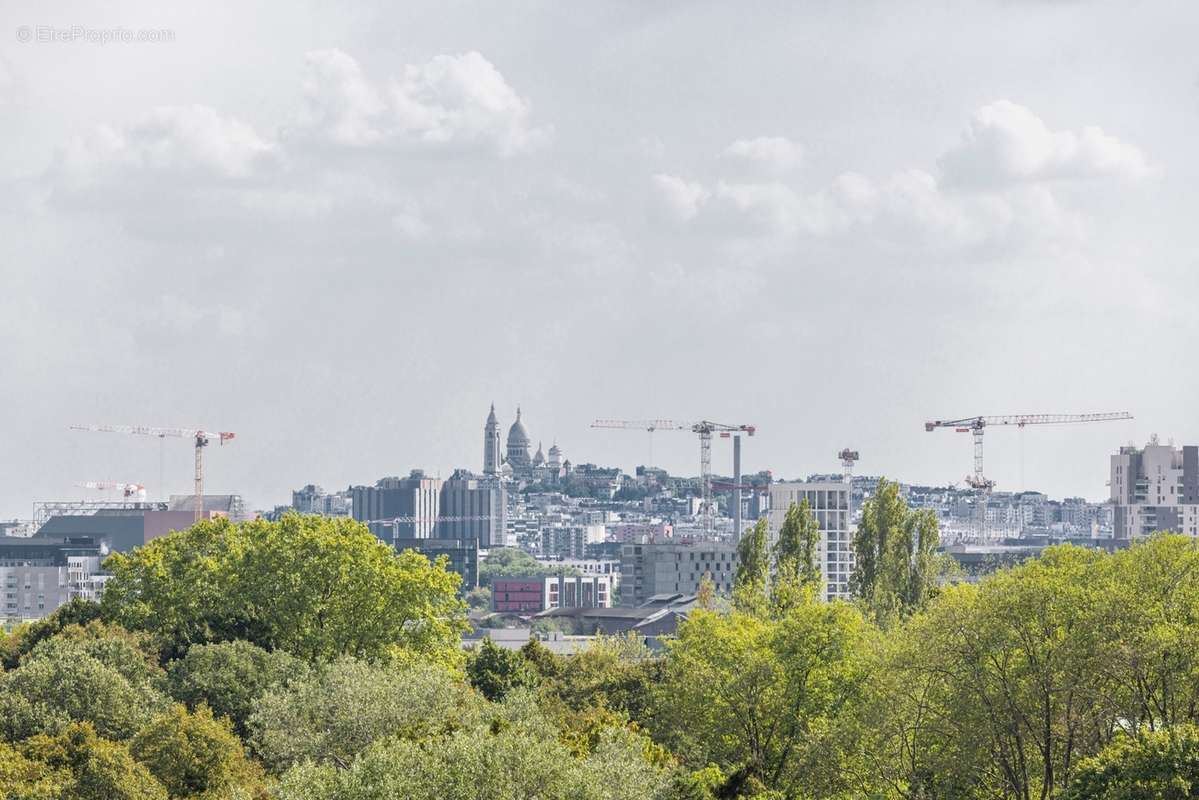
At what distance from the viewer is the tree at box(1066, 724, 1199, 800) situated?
116 ft

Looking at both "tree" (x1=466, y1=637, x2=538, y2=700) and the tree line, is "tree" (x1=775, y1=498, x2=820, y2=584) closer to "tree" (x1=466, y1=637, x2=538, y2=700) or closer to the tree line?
the tree line

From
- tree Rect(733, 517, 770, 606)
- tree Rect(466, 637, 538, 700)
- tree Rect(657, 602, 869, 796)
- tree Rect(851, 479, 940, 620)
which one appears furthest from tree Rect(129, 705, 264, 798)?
tree Rect(851, 479, 940, 620)

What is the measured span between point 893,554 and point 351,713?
4001cm

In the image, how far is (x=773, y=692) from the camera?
53.8m

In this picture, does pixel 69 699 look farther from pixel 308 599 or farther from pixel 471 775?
pixel 471 775

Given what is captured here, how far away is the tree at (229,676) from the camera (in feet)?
198

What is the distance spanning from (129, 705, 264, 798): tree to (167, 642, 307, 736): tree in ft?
27.6

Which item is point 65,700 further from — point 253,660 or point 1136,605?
point 1136,605

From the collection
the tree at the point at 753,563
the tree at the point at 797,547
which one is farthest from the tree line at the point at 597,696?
the tree at the point at 797,547

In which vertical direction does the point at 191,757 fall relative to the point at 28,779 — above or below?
above

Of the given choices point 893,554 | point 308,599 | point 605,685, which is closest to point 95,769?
point 308,599

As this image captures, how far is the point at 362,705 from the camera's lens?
4941cm

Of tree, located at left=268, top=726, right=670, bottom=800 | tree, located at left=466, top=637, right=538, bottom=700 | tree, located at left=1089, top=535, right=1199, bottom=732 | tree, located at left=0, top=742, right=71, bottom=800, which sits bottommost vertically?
tree, located at left=0, top=742, right=71, bottom=800

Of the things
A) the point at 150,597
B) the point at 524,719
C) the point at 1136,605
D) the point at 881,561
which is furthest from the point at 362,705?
the point at 881,561
